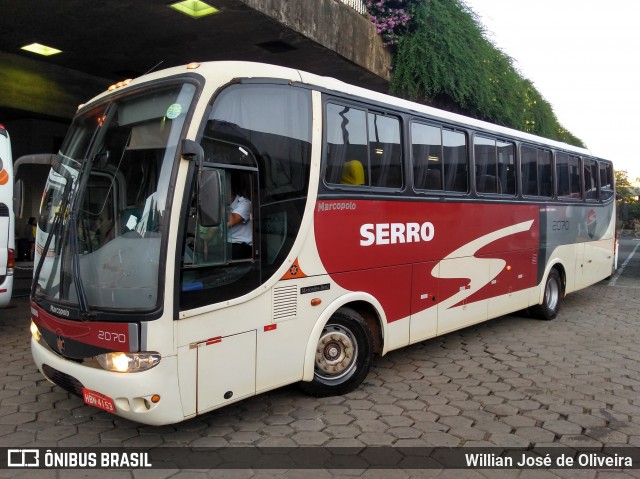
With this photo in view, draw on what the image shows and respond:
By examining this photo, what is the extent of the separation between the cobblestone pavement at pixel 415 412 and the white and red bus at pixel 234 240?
0.39 meters

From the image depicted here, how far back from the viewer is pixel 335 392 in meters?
5.01

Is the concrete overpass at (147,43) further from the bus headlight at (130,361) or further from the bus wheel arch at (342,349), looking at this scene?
the bus headlight at (130,361)

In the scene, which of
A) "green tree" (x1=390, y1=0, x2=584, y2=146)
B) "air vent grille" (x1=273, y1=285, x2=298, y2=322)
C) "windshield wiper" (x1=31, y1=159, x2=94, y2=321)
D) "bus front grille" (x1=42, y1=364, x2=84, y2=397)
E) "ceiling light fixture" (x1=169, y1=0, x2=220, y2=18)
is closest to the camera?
"windshield wiper" (x1=31, y1=159, x2=94, y2=321)

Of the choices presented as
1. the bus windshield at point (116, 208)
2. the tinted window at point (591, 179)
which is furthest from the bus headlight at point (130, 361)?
the tinted window at point (591, 179)

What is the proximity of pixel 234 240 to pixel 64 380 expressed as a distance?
1.74 m

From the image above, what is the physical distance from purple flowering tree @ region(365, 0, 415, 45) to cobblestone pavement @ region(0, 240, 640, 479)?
8.45 m

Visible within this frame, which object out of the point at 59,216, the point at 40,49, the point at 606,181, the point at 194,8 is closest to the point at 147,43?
the point at 194,8

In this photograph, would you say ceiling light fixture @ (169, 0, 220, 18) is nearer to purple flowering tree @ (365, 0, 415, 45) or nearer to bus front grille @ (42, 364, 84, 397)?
purple flowering tree @ (365, 0, 415, 45)

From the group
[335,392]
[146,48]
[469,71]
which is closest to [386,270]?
[335,392]

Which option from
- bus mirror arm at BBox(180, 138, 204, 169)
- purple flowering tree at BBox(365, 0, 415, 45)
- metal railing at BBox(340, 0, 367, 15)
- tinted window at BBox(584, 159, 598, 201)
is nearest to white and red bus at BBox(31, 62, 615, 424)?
bus mirror arm at BBox(180, 138, 204, 169)

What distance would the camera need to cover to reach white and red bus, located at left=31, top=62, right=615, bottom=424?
365cm

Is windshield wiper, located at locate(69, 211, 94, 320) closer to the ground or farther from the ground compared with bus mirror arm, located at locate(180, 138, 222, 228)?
closer to the ground

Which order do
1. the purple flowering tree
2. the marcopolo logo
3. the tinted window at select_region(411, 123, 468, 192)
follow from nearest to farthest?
the marcopolo logo
the tinted window at select_region(411, 123, 468, 192)
the purple flowering tree

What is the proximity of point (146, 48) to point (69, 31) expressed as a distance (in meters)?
1.44
